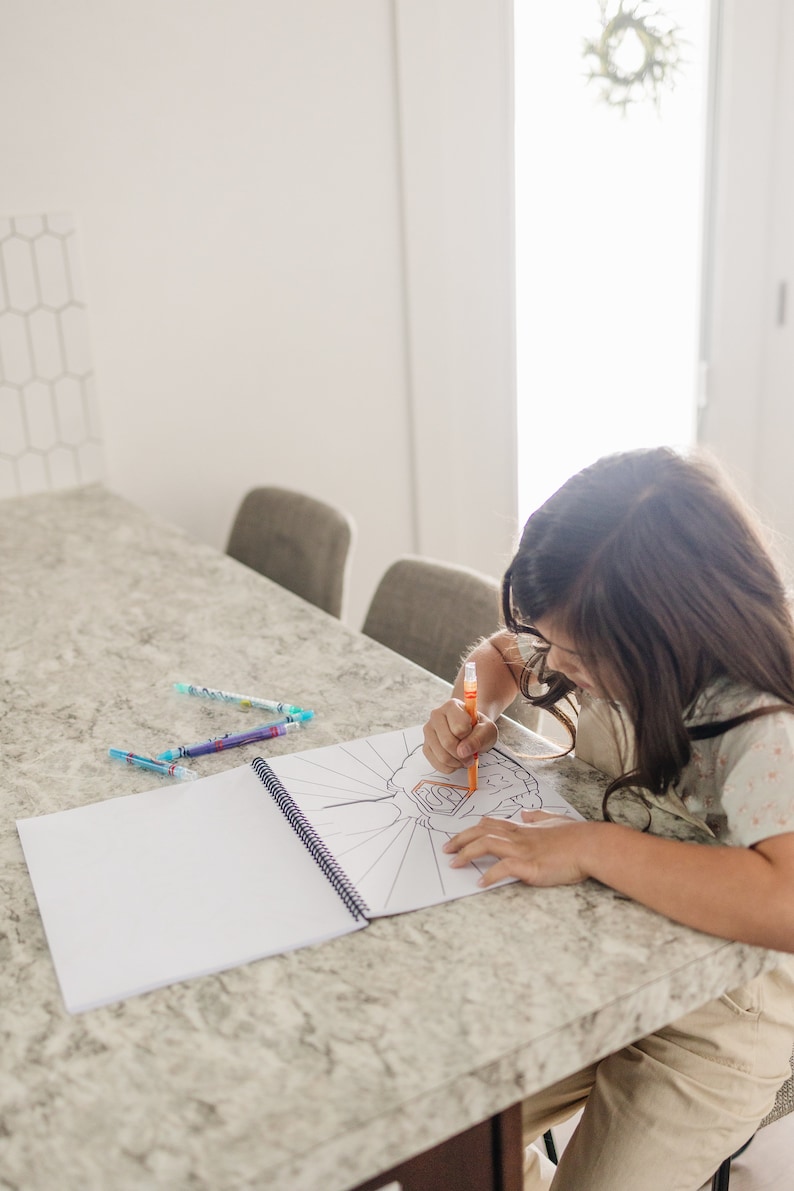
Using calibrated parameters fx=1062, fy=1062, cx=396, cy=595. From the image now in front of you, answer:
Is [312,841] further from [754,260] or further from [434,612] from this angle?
[754,260]

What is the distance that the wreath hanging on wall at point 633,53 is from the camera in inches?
102

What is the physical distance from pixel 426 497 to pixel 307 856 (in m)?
1.82

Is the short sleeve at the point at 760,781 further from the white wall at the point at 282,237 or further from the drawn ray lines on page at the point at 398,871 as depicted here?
the white wall at the point at 282,237

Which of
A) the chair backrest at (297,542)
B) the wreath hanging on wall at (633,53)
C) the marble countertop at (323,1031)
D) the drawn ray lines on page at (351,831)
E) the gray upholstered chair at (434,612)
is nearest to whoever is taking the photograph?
the marble countertop at (323,1031)

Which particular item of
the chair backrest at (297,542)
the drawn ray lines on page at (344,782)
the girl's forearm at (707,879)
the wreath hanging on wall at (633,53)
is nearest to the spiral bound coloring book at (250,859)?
the drawn ray lines on page at (344,782)

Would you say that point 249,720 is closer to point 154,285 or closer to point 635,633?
point 635,633

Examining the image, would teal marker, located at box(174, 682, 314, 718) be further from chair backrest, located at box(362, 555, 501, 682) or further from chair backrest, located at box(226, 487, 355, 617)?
chair backrest, located at box(226, 487, 355, 617)

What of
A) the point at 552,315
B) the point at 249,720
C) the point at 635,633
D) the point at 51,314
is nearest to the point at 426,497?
the point at 552,315

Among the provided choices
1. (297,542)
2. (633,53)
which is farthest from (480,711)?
(633,53)

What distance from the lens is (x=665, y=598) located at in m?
0.85

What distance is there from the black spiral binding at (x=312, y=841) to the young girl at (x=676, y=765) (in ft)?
0.30

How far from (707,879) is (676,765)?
0.36 feet

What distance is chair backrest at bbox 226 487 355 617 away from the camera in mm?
1910

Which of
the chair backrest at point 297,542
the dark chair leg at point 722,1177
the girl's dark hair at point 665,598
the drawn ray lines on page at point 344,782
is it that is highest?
the girl's dark hair at point 665,598
